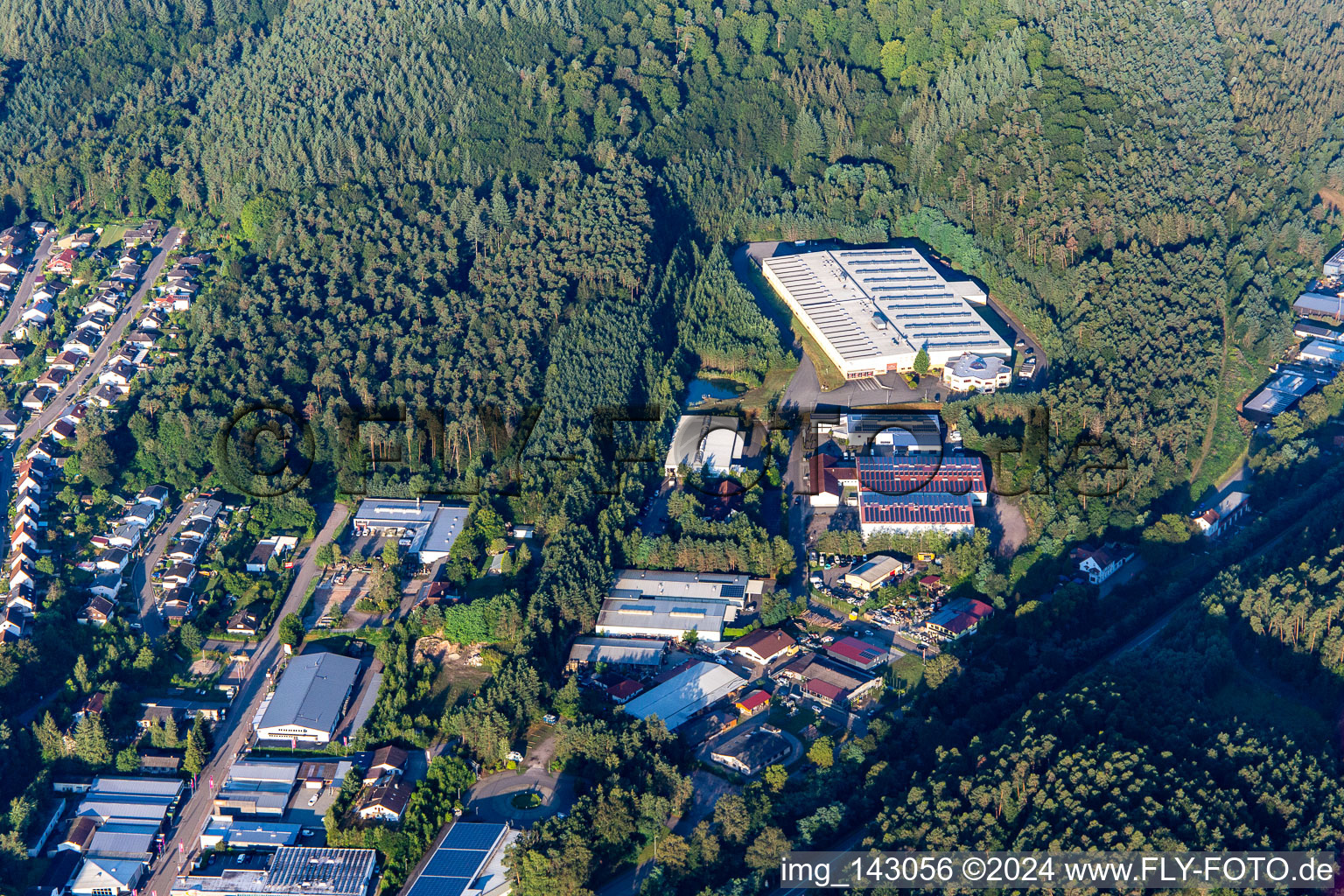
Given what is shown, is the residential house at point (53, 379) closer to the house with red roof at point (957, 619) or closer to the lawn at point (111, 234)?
the lawn at point (111, 234)

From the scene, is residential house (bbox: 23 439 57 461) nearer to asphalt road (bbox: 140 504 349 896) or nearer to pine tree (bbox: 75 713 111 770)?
asphalt road (bbox: 140 504 349 896)

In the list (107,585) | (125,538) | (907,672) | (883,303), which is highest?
(883,303)

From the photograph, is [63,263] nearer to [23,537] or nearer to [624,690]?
[23,537]

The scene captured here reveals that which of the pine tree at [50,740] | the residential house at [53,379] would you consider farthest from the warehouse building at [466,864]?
the residential house at [53,379]

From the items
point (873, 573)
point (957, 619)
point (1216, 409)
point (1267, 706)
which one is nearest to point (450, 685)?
point (873, 573)

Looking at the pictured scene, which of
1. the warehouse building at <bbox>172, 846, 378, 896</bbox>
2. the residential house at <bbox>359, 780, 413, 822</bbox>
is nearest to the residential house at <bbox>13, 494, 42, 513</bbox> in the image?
the warehouse building at <bbox>172, 846, 378, 896</bbox>

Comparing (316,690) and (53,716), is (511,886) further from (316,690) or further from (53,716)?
Answer: (53,716)
